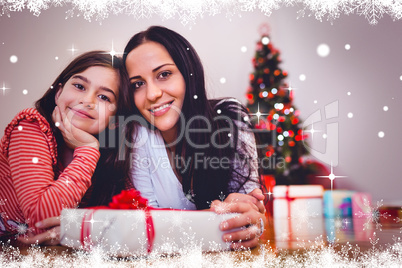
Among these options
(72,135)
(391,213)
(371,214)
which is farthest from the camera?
(391,213)

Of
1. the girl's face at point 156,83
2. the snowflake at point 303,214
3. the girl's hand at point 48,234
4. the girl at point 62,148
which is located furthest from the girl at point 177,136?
the snowflake at point 303,214

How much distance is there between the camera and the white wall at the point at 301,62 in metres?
1.48

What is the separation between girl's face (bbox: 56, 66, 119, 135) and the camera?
139 cm

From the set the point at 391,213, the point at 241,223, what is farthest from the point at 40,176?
the point at 391,213

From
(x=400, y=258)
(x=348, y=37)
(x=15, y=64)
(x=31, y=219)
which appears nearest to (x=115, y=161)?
(x=31, y=219)

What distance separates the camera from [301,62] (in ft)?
5.32

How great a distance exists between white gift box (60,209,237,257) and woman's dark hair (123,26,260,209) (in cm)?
36

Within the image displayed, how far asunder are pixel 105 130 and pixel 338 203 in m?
1.30

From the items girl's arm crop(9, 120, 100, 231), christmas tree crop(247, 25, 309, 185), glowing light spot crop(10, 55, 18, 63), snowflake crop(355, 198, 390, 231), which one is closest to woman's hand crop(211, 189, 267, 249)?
girl's arm crop(9, 120, 100, 231)

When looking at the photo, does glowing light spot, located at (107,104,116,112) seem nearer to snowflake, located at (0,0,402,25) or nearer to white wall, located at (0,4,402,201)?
white wall, located at (0,4,402,201)

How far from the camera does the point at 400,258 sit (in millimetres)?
1149

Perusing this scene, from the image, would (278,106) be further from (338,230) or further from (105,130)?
(105,130)

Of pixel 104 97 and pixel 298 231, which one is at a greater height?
pixel 104 97

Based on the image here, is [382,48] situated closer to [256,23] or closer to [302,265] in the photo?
[256,23]
